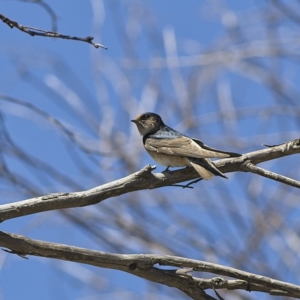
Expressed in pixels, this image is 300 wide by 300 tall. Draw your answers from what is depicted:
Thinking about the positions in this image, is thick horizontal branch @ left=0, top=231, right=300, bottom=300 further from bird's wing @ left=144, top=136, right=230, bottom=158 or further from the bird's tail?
bird's wing @ left=144, top=136, right=230, bottom=158

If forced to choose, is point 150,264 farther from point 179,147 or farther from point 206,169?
point 179,147

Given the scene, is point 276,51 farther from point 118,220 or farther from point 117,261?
point 117,261

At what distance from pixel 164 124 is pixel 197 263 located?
10.6 ft

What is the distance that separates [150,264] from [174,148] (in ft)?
6.51

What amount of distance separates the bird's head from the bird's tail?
188 centimetres

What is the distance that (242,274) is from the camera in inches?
97.4

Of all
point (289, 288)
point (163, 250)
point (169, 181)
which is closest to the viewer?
point (289, 288)

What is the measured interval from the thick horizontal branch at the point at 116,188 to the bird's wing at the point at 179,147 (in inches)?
20.4

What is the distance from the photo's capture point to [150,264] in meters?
2.55

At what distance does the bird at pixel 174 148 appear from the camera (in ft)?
11.1

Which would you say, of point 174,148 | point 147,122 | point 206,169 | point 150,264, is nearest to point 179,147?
point 174,148

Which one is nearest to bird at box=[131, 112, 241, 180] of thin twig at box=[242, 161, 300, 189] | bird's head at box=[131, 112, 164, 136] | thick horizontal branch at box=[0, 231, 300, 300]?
bird's head at box=[131, 112, 164, 136]

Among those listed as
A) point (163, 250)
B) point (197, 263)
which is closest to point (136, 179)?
point (197, 263)

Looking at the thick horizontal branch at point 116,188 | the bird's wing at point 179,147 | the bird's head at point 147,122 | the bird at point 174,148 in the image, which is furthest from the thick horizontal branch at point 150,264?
the bird's head at point 147,122
